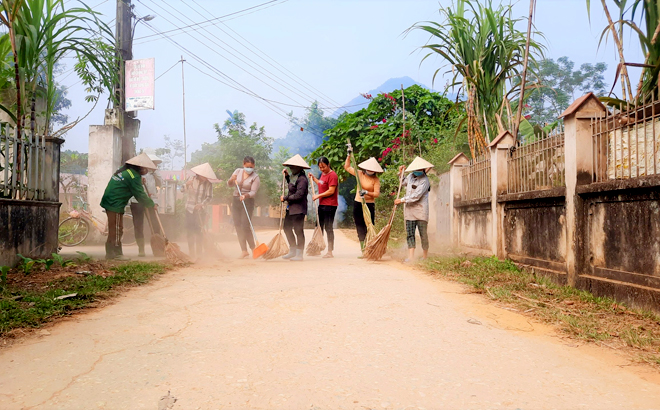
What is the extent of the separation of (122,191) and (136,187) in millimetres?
277

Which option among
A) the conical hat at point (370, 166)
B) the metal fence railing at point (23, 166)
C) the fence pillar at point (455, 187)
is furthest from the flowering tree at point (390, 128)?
the metal fence railing at point (23, 166)

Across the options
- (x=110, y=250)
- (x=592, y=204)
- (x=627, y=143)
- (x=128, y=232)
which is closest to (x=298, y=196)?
(x=110, y=250)

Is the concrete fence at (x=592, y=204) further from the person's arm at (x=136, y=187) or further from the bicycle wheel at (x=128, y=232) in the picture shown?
the bicycle wheel at (x=128, y=232)

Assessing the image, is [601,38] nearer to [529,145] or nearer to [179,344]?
[529,145]

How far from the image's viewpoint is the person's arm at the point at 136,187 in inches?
347

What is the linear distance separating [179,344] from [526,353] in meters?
2.52

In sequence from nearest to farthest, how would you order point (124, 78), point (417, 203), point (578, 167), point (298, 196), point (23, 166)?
1. point (578, 167)
2. point (23, 166)
3. point (417, 203)
4. point (298, 196)
5. point (124, 78)

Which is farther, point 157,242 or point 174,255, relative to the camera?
point 157,242

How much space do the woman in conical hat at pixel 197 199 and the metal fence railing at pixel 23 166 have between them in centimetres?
256

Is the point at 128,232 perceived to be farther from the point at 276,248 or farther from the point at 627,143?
the point at 627,143

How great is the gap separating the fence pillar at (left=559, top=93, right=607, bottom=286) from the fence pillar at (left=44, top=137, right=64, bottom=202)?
288 inches

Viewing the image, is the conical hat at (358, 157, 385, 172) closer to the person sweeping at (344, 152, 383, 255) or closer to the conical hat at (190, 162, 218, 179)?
the person sweeping at (344, 152, 383, 255)

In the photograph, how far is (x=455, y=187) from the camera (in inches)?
424

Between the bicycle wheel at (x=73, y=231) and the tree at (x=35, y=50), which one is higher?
the tree at (x=35, y=50)
